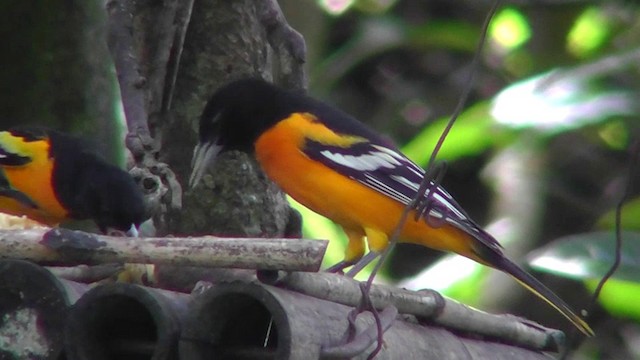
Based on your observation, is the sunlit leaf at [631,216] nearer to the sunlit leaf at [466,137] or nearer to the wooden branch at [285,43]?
the sunlit leaf at [466,137]

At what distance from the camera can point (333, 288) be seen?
2004 millimetres

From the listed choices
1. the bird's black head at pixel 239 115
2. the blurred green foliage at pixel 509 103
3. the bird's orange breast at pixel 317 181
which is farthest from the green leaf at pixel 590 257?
the bird's black head at pixel 239 115

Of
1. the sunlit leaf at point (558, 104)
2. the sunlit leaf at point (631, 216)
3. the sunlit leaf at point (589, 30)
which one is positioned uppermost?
the sunlit leaf at point (589, 30)

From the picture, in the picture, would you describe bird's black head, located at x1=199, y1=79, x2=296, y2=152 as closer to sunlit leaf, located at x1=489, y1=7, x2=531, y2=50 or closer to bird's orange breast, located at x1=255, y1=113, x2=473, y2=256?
bird's orange breast, located at x1=255, y1=113, x2=473, y2=256

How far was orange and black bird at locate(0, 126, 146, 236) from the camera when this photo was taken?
8.97 feet

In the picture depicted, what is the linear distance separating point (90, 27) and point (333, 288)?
138 centimetres

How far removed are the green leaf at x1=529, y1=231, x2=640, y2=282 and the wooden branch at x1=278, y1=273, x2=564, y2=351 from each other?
2.50 ft

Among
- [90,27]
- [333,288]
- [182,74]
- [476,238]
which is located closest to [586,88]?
[476,238]

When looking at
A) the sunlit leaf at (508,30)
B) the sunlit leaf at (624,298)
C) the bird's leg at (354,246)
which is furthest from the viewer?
the sunlit leaf at (508,30)

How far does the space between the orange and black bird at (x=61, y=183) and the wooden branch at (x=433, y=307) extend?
2.30 ft

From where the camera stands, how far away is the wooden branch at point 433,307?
1952 millimetres

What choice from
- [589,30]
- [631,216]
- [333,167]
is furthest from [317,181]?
[589,30]

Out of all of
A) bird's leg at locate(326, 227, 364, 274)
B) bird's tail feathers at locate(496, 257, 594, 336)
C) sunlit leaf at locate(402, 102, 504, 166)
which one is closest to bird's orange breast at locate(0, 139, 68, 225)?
bird's leg at locate(326, 227, 364, 274)

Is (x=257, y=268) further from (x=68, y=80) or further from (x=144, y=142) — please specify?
(x=68, y=80)
